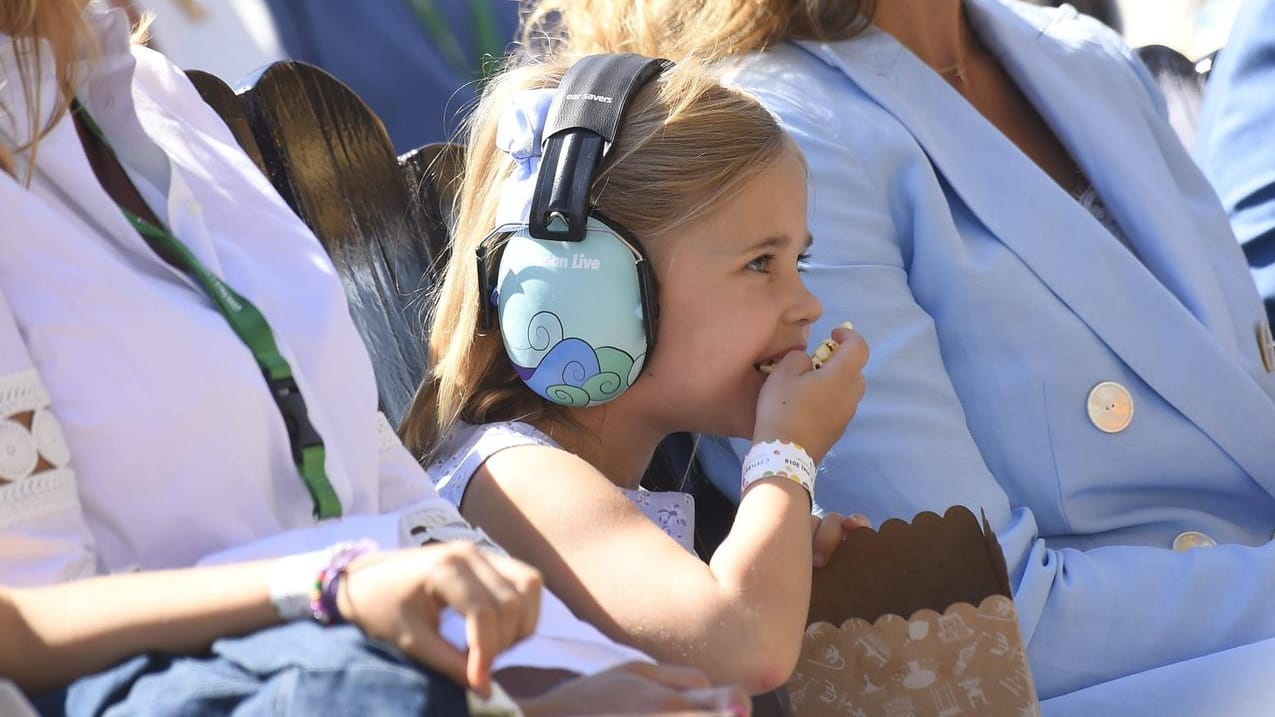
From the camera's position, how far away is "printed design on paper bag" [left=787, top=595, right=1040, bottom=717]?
1.39 m

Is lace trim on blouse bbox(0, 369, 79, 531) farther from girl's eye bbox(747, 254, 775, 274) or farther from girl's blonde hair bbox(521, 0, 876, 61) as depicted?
girl's blonde hair bbox(521, 0, 876, 61)

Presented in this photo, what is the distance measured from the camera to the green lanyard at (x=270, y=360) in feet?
4.09

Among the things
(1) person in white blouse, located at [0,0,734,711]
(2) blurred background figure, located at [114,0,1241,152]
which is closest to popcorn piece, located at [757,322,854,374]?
(1) person in white blouse, located at [0,0,734,711]

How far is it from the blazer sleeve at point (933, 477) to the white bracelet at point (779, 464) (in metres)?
0.33

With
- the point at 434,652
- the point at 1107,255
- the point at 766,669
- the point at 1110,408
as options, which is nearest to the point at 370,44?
the point at 1107,255

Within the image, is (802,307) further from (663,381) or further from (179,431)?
(179,431)

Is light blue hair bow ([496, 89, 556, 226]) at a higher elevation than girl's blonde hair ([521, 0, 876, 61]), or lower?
higher

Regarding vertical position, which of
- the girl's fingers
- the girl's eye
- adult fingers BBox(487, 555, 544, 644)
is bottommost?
the girl's fingers

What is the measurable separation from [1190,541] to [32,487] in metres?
1.35

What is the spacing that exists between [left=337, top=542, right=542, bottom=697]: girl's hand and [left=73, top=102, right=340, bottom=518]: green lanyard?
308mm

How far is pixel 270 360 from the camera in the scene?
1.25 metres

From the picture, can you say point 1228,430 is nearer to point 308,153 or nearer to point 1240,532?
point 1240,532

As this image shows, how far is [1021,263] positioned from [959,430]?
26cm

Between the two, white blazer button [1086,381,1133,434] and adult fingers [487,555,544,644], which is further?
white blazer button [1086,381,1133,434]
